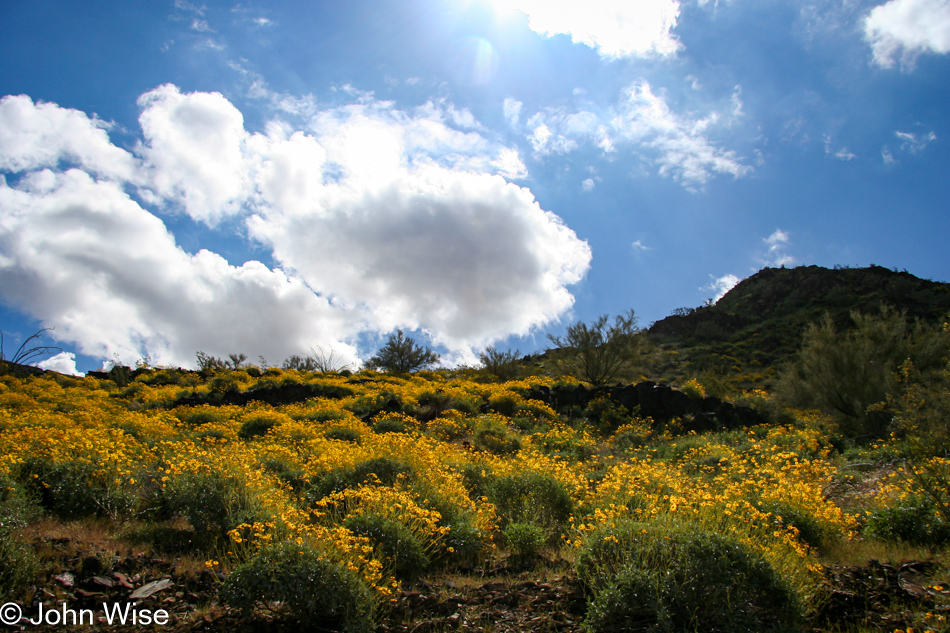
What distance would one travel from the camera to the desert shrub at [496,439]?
458 inches

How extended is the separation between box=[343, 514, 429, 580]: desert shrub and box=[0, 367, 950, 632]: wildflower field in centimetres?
2

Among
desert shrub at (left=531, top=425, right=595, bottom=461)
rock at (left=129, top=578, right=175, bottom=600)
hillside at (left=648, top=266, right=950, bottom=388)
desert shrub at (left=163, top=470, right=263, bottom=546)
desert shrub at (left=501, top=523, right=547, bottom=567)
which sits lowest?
desert shrub at (left=501, top=523, right=547, bottom=567)

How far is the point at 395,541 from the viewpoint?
483cm

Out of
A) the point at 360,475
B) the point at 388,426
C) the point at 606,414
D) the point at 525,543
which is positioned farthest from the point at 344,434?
the point at 606,414

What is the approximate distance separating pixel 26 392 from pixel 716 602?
2030 centimetres

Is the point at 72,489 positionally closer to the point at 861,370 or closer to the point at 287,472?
the point at 287,472

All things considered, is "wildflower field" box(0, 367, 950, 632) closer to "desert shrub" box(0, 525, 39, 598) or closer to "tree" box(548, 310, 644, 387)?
"desert shrub" box(0, 525, 39, 598)

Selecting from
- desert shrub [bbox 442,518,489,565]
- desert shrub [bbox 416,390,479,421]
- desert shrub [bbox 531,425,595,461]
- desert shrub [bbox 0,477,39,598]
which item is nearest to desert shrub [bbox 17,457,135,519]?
desert shrub [bbox 0,477,39,598]

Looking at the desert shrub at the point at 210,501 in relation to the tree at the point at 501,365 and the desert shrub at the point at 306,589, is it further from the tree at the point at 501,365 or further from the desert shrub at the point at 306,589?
the tree at the point at 501,365

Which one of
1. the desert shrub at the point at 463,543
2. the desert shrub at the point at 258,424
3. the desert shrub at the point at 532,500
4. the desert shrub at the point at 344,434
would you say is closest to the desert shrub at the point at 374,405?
the desert shrub at the point at 258,424

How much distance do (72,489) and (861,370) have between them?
20.1 metres

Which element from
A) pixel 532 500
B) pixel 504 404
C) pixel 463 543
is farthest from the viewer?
pixel 504 404

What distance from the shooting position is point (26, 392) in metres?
15.4

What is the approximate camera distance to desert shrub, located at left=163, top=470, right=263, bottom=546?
210 inches
